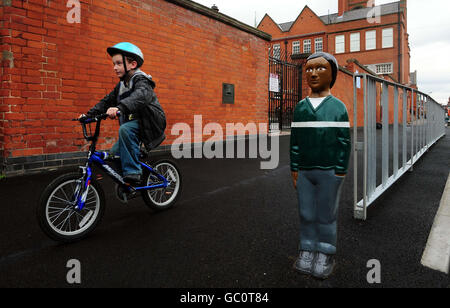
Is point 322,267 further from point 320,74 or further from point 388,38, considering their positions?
point 388,38

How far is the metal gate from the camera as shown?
1370 cm

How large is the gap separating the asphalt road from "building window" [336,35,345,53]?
43003 mm

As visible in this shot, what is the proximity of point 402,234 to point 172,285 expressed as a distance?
224 centimetres

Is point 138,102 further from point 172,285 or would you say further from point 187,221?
point 172,285

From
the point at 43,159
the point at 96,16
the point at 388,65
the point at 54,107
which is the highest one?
the point at 388,65

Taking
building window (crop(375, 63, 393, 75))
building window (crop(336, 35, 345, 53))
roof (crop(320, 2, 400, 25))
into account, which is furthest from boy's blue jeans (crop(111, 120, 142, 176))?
roof (crop(320, 2, 400, 25))

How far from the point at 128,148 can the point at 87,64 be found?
4197 millimetres

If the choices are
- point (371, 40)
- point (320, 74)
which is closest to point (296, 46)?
point (371, 40)

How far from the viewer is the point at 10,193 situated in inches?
169

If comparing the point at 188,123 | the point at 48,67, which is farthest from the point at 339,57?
the point at 48,67

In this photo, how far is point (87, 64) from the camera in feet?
21.0

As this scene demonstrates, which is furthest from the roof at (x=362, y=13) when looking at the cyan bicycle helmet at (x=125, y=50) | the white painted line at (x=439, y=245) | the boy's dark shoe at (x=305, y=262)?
the boy's dark shoe at (x=305, y=262)

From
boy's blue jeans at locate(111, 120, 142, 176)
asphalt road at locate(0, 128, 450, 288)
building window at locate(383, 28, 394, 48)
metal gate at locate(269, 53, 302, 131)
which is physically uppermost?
building window at locate(383, 28, 394, 48)

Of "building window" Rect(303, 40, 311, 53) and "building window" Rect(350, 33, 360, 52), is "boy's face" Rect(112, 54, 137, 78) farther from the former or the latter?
"building window" Rect(303, 40, 311, 53)
